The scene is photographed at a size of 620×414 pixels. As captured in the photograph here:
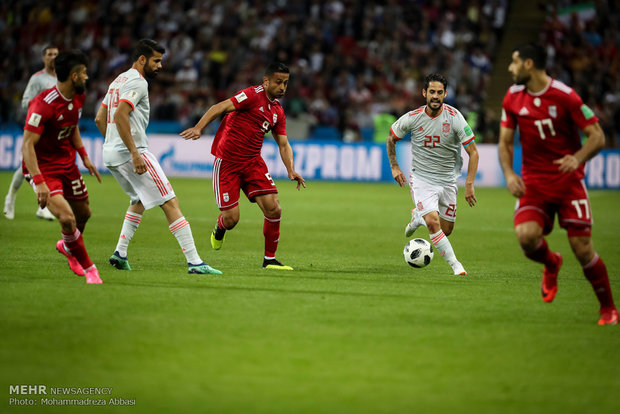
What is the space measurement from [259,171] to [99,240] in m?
3.02

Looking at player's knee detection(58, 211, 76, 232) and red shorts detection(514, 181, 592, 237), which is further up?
red shorts detection(514, 181, 592, 237)

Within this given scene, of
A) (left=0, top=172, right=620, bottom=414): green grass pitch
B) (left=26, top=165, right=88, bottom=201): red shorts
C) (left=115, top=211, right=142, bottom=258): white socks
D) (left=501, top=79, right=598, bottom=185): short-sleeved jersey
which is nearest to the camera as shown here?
(left=0, top=172, right=620, bottom=414): green grass pitch

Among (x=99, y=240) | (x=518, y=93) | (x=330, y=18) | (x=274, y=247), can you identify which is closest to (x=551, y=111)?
(x=518, y=93)

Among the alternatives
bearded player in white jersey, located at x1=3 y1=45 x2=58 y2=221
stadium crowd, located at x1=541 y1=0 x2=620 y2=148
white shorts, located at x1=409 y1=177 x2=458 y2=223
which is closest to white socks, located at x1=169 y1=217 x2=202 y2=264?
white shorts, located at x1=409 y1=177 x2=458 y2=223

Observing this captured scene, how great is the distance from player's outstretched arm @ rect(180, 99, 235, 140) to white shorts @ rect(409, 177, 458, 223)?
2242 mm

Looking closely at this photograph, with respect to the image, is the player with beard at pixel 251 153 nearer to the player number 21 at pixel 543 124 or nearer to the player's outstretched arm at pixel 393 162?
the player's outstretched arm at pixel 393 162

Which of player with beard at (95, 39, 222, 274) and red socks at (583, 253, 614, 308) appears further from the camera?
player with beard at (95, 39, 222, 274)

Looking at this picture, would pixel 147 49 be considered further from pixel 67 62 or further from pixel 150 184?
pixel 150 184

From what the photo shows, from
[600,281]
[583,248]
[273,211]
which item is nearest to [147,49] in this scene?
[273,211]

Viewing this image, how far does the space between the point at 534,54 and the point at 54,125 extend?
4253mm

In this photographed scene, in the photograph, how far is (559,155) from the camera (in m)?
6.83

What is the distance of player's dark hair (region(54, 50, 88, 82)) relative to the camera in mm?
7887

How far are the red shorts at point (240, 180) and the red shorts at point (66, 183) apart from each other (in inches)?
69.6

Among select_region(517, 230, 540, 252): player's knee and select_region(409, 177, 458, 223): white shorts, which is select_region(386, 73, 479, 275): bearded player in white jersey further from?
select_region(517, 230, 540, 252): player's knee
